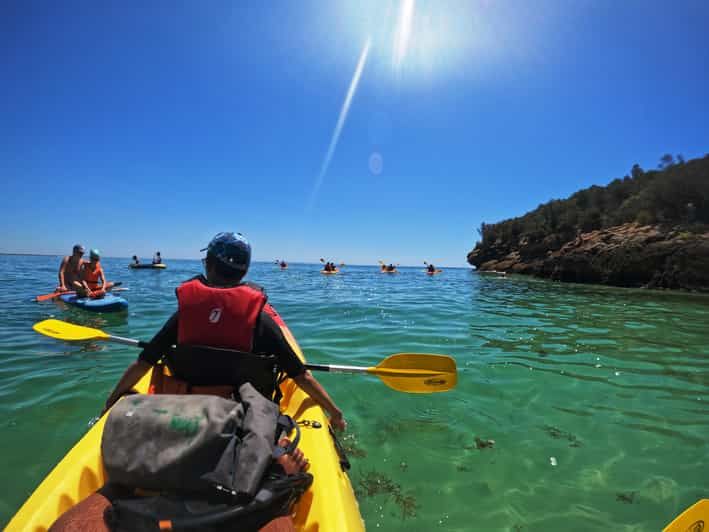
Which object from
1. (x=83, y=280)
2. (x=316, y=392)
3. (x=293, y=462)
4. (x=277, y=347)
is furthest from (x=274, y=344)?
(x=83, y=280)

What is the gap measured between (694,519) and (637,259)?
97.2 ft

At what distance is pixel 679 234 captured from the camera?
77.3 ft

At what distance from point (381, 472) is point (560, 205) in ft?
188

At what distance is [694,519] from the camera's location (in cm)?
190

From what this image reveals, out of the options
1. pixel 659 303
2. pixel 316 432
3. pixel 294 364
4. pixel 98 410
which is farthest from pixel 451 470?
pixel 659 303

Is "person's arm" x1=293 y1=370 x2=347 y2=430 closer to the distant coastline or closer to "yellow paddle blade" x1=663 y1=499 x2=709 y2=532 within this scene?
"yellow paddle blade" x1=663 y1=499 x2=709 y2=532

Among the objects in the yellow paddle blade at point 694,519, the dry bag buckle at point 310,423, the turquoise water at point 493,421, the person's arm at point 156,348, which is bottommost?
the turquoise water at point 493,421

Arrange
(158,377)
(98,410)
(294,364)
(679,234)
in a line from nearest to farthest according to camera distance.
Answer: (294,364) → (158,377) → (98,410) → (679,234)

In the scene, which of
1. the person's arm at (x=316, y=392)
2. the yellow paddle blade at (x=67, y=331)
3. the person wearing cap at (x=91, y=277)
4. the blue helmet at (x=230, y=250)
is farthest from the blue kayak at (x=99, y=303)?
the person's arm at (x=316, y=392)

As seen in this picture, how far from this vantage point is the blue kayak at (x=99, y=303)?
958 cm

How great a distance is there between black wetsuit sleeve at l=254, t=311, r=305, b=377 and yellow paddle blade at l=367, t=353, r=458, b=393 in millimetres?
1493

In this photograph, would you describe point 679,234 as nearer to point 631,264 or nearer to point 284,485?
point 631,264

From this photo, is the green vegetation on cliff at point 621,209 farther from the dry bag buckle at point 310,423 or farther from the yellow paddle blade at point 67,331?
the yellow paddle blade at point 67,331

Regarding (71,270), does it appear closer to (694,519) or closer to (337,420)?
(337,420)
